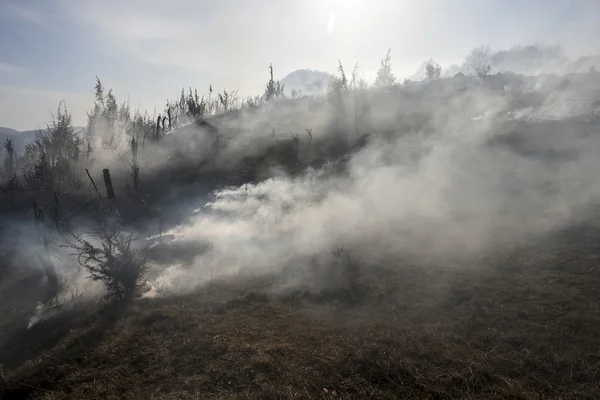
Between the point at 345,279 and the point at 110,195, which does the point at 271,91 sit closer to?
the point at 110,195

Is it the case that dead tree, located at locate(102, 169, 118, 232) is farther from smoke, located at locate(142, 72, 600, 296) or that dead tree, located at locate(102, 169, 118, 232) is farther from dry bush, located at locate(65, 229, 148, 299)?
dry bush, located at locate(65, 229, 148, 299)

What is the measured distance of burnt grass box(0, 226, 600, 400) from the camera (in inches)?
225

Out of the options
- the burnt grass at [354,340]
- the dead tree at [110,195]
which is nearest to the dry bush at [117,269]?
the burnt grass at [354,340]

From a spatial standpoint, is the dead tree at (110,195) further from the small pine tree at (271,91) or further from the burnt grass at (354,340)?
the small pine tree at (271,91)

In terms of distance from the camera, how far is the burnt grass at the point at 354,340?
5707 millimetres

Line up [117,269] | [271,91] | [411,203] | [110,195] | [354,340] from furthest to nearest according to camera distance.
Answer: [271,91] → [110,195] → [411,203] → [117,269] → [354,340]

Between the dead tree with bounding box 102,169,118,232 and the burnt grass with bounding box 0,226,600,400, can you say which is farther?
the dead tree with bounding box 102,169,118,232

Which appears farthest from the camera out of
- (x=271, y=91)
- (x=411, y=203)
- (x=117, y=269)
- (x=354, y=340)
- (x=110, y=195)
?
(x=271, y=91)

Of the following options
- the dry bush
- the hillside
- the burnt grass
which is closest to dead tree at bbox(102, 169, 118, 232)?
the hillside

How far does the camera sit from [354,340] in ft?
22.5

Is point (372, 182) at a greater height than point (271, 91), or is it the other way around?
point (271, 91)

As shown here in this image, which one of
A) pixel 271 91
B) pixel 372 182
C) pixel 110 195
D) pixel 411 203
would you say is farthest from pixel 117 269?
pixel 271 91

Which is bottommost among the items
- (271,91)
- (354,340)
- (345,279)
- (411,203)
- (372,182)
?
(354,340)

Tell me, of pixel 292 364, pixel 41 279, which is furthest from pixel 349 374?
pixel 41 279
